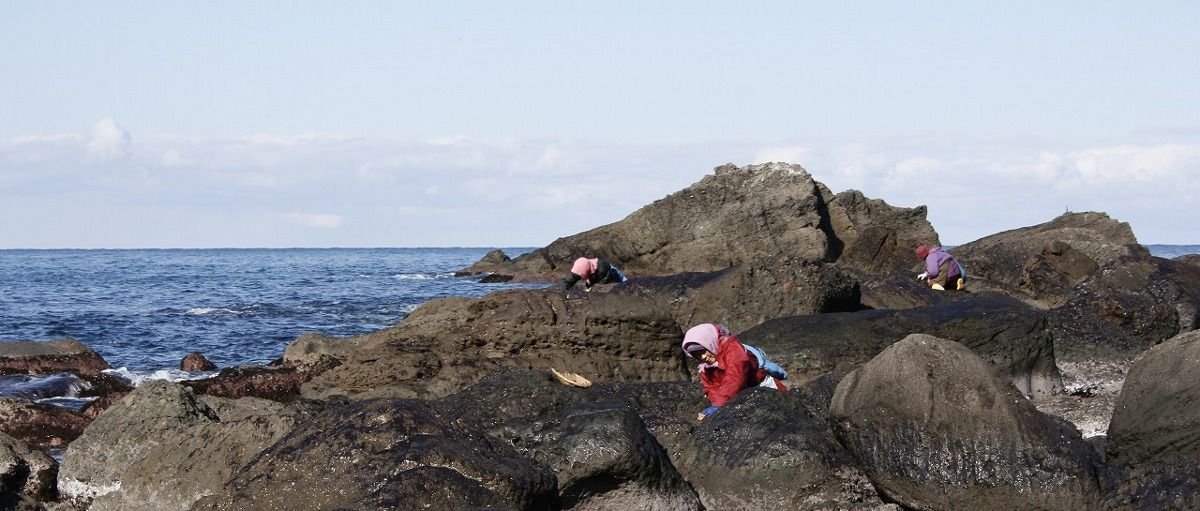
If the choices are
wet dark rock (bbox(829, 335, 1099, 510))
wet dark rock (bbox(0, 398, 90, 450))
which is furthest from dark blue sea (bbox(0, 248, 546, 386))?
wet dark rock (bbox(829, 335, 1099, 510))

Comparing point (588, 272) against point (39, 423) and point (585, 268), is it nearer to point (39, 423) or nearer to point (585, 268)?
point (585, 268)

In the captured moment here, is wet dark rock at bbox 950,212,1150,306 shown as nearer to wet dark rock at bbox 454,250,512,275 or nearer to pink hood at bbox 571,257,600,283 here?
pink hood at bbox 571,257,600,283

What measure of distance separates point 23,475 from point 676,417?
5.46 metres

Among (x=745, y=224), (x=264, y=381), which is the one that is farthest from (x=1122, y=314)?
(x=745, y=224)

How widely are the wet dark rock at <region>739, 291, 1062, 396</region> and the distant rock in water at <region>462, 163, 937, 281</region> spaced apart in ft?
87.8

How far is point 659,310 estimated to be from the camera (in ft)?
48.3

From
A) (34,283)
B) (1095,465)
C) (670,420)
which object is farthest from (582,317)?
(34,283)

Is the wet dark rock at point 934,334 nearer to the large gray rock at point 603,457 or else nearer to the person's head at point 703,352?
the person's head at point 703,352

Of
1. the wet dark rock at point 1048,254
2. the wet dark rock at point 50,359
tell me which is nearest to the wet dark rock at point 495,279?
the wet dark rock at point 1048,254

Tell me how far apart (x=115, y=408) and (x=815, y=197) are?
112 feet

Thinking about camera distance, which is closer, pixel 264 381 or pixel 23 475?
Result: pixel 23 475

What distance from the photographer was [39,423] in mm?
14898

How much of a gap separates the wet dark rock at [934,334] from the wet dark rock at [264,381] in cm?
624

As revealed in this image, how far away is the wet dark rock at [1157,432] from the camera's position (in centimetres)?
818
